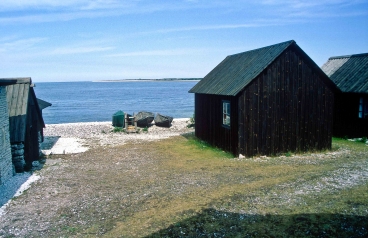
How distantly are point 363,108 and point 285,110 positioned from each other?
7.85 metres

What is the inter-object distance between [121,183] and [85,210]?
272 centimetres

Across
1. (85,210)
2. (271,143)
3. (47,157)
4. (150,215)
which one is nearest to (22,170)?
(47,157)

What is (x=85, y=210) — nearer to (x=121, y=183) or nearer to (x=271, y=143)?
(x=121, y=183)

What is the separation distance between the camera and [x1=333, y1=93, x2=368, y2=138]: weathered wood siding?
20.5 m

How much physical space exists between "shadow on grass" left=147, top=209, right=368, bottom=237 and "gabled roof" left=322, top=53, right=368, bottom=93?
14343 millimetres

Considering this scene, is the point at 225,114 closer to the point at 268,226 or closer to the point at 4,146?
the point at 268,226

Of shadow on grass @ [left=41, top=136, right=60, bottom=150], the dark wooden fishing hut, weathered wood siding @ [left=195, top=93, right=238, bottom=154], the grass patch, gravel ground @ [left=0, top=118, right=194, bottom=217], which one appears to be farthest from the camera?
shadow on grass @ [left=41, top=136, right=60, bottom=150]

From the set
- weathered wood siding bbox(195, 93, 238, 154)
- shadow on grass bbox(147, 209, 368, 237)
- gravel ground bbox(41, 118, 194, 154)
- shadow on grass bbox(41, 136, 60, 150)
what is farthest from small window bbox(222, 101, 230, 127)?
shadow on grass bbox(41, 136, 60, 150)

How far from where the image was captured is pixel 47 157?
1708 centimetres

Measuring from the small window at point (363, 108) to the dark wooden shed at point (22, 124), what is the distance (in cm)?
2025

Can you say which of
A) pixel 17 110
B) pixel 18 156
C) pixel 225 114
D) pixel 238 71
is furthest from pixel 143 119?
pixel 18 156

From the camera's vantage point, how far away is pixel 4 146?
41.6 feet

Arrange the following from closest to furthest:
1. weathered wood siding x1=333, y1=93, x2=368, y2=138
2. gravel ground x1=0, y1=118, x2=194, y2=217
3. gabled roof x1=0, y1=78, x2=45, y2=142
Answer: gravel ground x1=0, y1=118, x2=194, y2=217 < gabled roof x1=0, y1=78, x2=45, y2=142 < weathered wood siding x1=333, y1=93, x2=368, y2=138

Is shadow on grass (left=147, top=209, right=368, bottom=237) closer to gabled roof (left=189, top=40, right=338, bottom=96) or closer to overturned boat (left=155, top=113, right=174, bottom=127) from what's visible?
gabled roof (left=189, top=40, right=338, bottom=96)
